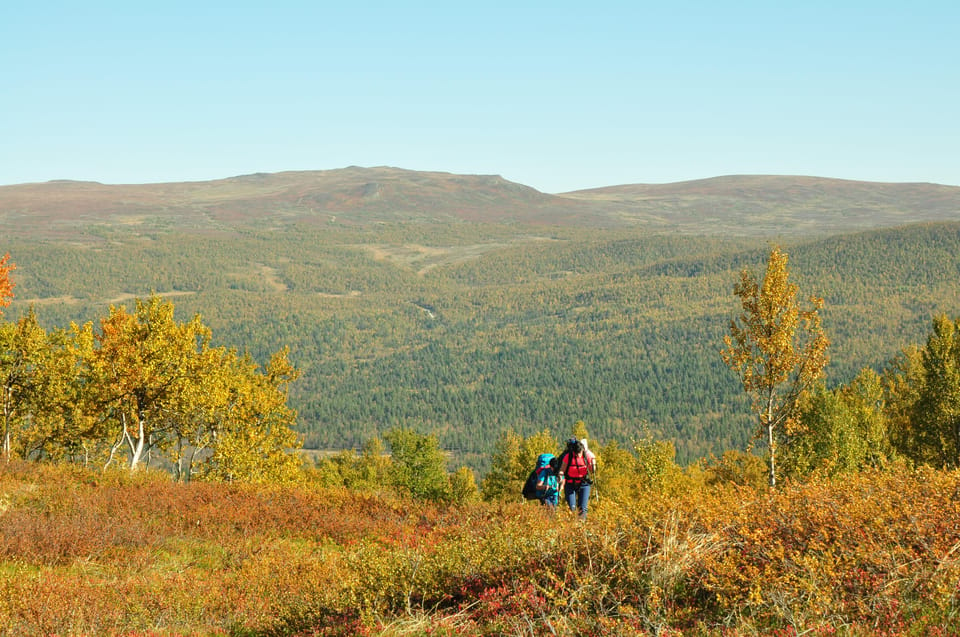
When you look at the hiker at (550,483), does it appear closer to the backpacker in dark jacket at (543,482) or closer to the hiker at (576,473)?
the backpacker in dark jacket at (543,482)

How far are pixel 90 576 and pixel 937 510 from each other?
11.5 m

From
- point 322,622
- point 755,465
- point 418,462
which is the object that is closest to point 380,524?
point 322,622

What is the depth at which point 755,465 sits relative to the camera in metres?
52.0

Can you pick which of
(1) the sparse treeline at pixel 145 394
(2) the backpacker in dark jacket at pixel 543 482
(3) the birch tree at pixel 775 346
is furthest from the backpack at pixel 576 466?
(1) the sparse treeline at pixel 145 394

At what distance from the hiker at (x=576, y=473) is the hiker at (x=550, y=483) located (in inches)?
4.8

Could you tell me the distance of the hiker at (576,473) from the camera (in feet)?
46.6

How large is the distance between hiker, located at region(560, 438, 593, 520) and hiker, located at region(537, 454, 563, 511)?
0.40ft

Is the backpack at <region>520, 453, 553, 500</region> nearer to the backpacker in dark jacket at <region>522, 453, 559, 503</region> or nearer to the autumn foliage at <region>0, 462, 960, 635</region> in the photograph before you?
the backpacker in dark jacket at <region>522, 453, 559, 503</region>


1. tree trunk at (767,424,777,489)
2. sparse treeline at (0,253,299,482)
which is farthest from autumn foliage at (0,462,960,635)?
sparse treeline at (0,253,299,482)

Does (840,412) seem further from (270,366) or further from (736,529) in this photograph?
(736,529)

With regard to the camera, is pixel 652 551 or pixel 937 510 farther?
pixel 652 551

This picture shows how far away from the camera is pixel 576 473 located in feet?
46.6

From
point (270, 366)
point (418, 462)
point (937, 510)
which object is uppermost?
point (937, 510)

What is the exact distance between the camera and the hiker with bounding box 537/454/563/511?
14.3 meters
